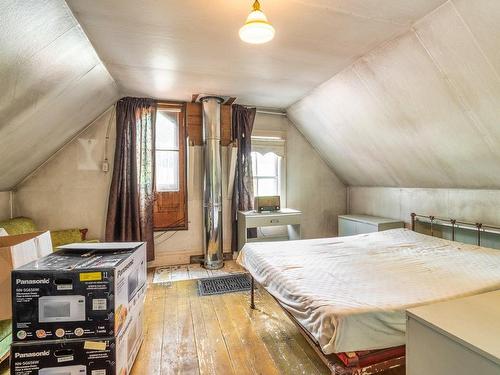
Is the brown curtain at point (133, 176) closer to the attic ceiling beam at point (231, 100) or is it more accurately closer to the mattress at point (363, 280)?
the attic ceiling beam at point (231, 100)

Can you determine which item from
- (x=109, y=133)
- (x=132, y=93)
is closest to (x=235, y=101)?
(x=132, y=93)

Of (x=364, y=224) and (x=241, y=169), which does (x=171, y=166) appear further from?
(x=364, y=224)

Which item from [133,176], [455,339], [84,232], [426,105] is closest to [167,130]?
[133,176]

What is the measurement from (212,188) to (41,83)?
2149 mm

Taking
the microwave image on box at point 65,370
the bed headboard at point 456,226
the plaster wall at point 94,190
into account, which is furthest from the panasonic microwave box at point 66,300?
the bed headboard at point 456,226

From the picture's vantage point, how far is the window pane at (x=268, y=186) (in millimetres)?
4422

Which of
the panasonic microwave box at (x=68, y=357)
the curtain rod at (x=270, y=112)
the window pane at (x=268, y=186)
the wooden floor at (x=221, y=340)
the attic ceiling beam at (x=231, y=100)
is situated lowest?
the wooden floor at (x=221, y=340)

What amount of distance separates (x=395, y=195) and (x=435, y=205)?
59cm

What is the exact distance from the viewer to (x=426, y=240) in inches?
105

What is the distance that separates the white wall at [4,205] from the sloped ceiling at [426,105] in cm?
384

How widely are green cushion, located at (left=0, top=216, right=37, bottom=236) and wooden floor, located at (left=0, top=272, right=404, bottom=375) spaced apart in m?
1.52

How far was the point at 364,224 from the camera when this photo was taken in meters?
3.79

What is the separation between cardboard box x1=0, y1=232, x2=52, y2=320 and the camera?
1.56 m

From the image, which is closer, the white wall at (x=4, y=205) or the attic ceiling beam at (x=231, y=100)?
the white wall at (x=4, y=205)
